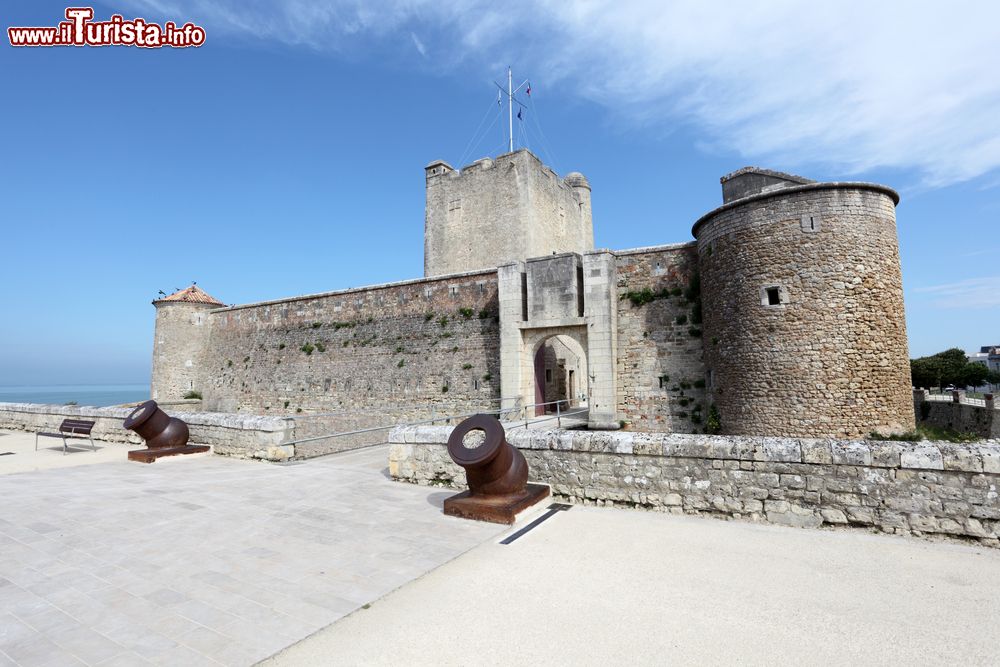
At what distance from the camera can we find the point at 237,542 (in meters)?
5.07

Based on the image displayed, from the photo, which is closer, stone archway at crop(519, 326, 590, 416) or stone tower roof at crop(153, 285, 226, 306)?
stone archway at crop(519, 326, 590, 416)

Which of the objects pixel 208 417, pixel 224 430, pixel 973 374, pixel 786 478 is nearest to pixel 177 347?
pixel 208 417

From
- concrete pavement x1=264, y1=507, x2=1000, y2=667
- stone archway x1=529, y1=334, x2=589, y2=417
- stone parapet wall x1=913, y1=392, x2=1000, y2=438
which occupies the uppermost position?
stone archway x1=529, y1=334, x2=589, y2=417

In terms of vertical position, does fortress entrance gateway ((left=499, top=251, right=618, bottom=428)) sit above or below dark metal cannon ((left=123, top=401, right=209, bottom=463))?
above

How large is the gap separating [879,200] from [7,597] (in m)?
15.3

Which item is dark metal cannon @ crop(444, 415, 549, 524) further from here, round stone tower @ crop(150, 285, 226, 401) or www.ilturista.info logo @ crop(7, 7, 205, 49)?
round stone tower @ crop(150, 285, 226, 401)

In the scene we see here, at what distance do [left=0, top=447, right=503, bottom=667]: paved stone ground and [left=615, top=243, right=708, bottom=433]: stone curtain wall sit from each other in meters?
8.33

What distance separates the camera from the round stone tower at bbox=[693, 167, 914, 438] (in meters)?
10.8

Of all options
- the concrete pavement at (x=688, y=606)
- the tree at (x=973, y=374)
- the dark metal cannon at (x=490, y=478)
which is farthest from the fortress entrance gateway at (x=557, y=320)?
the tree at (x=973, y=374)

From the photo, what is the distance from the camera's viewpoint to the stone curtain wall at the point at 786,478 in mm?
4824

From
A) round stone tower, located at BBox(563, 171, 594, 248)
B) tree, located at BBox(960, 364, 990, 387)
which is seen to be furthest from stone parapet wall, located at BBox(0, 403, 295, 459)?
tree, located at BBox(960, 364, 990, 387)

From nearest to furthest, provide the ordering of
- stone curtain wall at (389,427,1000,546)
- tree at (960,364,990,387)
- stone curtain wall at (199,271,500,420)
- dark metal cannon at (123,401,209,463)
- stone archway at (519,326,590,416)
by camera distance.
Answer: stone curtain wall at (389,427,1000,546), dark metal cannon at (123,401,209,463), stone archway at (519,326,590,416), stone curtain wall at (199,271,500,420), tree at (960,364,990,387)

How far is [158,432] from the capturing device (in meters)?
10.4

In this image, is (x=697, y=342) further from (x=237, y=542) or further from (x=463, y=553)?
(x=237, y=542)
